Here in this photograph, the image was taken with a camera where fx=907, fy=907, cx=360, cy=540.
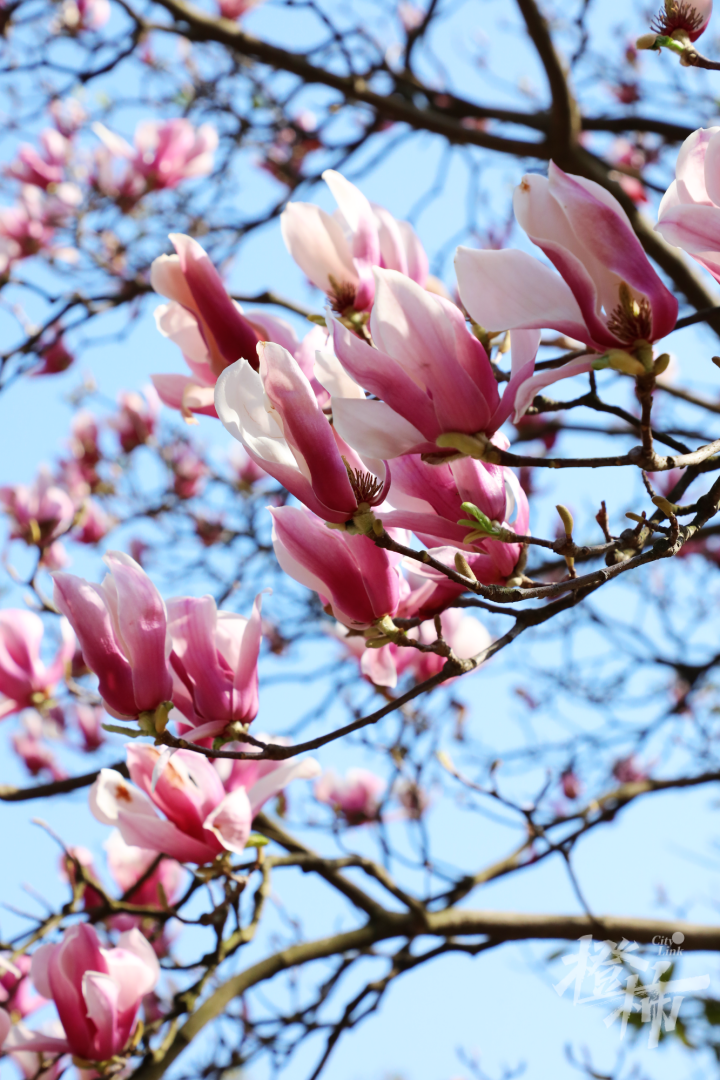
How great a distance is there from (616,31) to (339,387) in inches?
203

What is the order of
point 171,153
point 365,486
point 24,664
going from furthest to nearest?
1. point 171,153
2. point 24,664
3. point 365,486

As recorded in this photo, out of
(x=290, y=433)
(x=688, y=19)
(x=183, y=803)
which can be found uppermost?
(x=688, y=19)

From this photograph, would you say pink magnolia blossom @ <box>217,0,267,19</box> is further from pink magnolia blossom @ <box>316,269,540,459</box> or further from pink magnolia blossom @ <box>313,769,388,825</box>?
pink magnolia blossom @ <box>316,269,540,459</box>

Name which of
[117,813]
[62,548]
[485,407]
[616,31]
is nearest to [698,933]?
[117,813]

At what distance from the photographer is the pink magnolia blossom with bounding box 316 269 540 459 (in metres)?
0.82

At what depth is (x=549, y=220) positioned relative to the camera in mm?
818

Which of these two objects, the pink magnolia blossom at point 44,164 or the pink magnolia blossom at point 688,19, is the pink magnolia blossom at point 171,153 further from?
the pink magnolia blossom at point 688,19

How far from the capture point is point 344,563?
39.5 inches

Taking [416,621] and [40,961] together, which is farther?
[40,961]

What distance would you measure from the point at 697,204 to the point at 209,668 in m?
0.75

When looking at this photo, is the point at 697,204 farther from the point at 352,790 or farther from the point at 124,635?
the point at 352,790

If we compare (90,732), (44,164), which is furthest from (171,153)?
(90,732)

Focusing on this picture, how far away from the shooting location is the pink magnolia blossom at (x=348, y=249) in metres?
1.33

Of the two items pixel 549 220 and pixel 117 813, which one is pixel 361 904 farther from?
pixel 549 220
